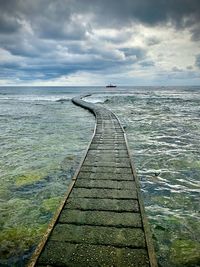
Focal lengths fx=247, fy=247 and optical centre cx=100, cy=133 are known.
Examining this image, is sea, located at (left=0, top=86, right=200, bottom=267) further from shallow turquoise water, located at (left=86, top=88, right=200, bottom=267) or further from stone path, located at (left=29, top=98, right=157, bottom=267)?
stone path, located at (left=29, top=98, right=157, bottom=267)

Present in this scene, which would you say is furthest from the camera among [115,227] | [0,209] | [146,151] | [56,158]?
[146,151]

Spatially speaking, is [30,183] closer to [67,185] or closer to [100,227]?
[67,185]

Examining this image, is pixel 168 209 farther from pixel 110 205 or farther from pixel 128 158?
pixel 128 158

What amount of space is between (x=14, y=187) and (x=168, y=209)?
16.8 feet

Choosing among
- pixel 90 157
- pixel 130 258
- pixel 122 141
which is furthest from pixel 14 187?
pixel 122 141

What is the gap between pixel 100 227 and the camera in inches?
199

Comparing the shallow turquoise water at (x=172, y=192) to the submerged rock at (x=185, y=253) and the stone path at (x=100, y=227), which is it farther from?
the stone path at (x=100, y=227)

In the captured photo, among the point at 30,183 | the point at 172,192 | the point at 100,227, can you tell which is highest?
the point at 100,227

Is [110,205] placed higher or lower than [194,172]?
higher

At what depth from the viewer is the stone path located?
417 cm

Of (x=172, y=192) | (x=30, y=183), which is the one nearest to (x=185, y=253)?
(x=172, y=192)

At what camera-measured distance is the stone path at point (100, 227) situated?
4168mm

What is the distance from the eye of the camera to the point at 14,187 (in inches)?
336

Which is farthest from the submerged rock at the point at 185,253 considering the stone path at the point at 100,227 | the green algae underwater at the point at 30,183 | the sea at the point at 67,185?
the green algae underwater at the point at 30,183
